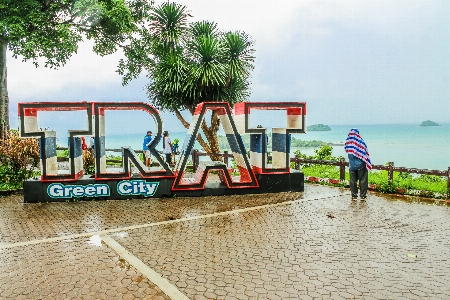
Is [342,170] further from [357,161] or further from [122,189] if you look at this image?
[122,189]

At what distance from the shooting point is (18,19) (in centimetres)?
1602

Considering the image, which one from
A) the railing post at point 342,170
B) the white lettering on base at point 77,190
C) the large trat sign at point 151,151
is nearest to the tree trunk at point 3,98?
the large trat sign at point 151,151

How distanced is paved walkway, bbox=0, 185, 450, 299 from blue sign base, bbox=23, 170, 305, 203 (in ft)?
2.06

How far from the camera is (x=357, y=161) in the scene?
11344mm

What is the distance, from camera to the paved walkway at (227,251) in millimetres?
5344

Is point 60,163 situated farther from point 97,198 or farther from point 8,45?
point 97,198

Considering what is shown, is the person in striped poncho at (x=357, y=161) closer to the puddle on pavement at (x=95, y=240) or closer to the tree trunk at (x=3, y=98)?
the puddle on pavement at (x=95, y=240)

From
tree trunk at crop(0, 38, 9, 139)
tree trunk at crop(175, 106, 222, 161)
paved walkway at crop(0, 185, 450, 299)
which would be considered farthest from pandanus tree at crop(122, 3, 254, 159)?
paved walkway at crop(0, 185, 450, 299)

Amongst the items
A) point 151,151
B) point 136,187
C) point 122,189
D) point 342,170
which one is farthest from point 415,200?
point 122,189

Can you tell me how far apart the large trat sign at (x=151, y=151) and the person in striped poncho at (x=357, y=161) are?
173cm

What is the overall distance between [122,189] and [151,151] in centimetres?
147

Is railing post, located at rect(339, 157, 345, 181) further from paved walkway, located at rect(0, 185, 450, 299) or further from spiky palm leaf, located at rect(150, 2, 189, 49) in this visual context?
spiky palm leaf, located at rect(150, 2, 189, 49)

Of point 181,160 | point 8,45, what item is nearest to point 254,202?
point 181,160

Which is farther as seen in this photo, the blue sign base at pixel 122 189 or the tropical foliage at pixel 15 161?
the tropical foliage at pixel 15 161
